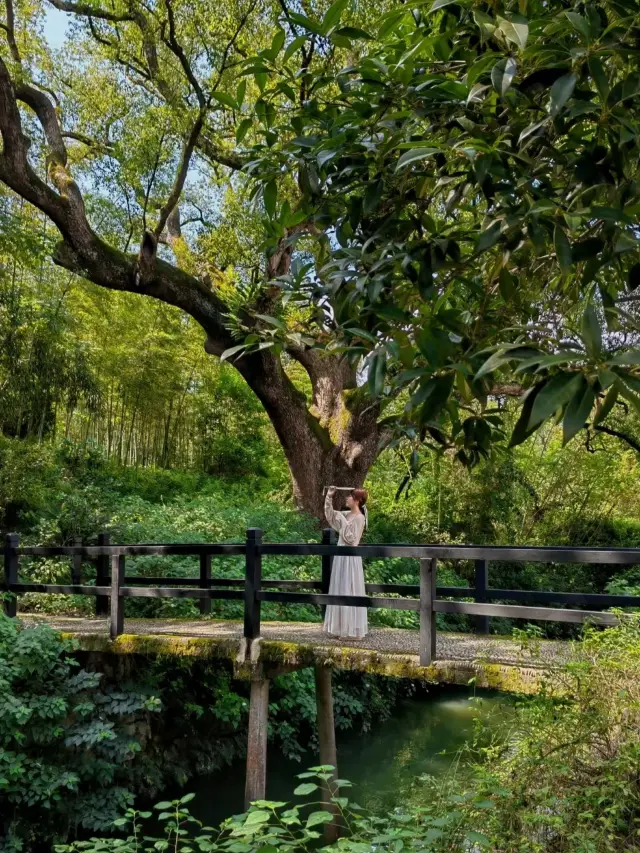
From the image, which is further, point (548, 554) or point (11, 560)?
point (11, 560)

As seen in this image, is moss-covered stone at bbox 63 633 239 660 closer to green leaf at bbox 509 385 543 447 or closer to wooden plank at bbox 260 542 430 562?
wooden plank at bbox 260 542 430 562

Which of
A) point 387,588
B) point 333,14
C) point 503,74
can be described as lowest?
point 387,588

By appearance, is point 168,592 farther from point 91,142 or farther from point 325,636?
point 91,142

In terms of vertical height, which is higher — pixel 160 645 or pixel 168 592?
pixel 168 592

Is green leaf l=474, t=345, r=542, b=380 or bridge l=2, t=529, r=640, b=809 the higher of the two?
green leaf l=474, t=345, r=542, b=380

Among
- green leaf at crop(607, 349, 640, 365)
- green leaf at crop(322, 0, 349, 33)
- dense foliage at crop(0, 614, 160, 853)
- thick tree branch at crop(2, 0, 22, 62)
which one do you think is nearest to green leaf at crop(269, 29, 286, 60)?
green leaf at crop(322, 0, 349, 33)

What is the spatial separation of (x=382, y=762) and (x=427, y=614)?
17.4 ft

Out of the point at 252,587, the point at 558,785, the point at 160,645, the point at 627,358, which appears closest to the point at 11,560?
the point at 160,645

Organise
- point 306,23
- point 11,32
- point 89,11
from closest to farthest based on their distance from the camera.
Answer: point 306,23 < point 11,32 < point 89,11

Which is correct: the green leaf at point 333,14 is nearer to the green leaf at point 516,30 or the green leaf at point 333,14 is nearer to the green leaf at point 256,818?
the green leaf at point 516,30

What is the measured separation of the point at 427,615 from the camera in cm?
576

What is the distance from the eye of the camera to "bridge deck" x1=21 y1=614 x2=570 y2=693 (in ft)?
17.8

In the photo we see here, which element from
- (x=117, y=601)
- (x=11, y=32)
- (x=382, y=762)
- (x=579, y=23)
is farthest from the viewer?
(x=11, y=32)

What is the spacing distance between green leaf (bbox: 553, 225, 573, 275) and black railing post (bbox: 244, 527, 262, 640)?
16.7 feet
